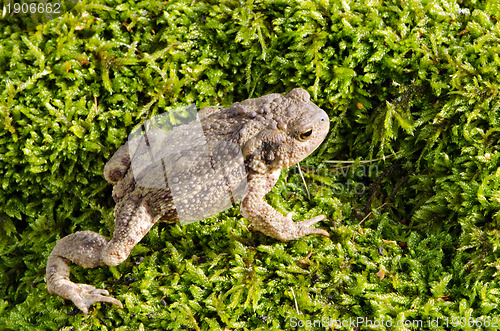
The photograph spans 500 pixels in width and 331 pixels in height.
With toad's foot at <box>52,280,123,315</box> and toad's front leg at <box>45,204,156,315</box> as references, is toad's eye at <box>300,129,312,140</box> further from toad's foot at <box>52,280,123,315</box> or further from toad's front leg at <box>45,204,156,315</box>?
toad's foot at <box>52,280,123,315</box>

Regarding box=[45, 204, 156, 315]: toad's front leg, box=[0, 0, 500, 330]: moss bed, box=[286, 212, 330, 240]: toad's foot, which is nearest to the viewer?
box=[0, 0, 500, 330]: moss bed

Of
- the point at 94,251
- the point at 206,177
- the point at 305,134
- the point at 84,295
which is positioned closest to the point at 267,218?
the point at 206,177

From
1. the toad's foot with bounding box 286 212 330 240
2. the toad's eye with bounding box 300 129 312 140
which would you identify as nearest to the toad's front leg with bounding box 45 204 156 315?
the toad's foot with bounding box 286 212 330 240

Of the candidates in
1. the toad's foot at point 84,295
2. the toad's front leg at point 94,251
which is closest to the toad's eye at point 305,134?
the toad's front leg at point 94,251

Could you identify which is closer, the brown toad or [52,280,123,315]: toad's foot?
[52,280,123,315]: toad's foot

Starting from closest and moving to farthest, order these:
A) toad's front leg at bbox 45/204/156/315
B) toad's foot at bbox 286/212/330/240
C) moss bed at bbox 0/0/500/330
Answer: moss bed at bbox 0/0/500/330, toad's front leg at bbox 45/204/156/315, toad's foot at bbox 286/212/330/240

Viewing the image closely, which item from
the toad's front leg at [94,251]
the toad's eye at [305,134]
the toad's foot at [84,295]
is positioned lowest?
the toad's foot at [84,295]

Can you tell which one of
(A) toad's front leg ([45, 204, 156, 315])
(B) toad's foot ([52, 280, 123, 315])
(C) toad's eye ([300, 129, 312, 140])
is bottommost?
(B) toad's foot ([52, 280, 123, 315])

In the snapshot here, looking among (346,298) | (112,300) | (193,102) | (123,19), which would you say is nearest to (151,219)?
(112,300)

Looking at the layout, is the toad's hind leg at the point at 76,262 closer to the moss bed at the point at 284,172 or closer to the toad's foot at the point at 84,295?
the toad's foot at the point at 84,295
